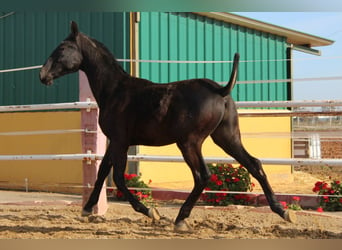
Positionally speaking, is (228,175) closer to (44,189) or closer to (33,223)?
(33,223)

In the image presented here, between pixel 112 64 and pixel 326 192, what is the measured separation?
3.63m

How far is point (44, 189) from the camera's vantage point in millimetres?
9633

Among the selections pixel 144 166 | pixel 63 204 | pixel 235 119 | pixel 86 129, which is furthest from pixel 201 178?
pixel 144 166

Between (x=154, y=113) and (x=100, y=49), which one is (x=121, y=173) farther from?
(x=100, y=49)

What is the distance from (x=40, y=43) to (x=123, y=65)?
2180 millimetres

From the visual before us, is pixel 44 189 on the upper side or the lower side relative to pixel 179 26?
lower

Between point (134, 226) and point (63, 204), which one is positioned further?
point (63, 204)

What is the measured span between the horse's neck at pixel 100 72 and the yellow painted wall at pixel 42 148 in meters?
4.57

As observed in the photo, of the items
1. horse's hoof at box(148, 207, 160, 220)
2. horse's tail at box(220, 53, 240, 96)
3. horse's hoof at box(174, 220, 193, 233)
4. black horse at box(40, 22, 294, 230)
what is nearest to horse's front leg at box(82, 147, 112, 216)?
black horse at box(40, 22, 294, 230)

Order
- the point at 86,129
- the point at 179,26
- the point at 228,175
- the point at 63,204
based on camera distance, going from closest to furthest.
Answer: the point at 86,129
the point at 63,204
the point at 228,175
the point at 179,26

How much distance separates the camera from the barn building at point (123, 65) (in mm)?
9305

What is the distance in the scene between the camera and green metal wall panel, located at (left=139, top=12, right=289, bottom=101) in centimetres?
951

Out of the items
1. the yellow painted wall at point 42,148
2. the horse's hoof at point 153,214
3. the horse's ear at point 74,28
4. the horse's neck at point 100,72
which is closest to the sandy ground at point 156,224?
the horse's hoof at point 153,214

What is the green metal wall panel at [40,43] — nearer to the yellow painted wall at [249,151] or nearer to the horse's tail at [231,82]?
the yellow painted wall at [249,151]
